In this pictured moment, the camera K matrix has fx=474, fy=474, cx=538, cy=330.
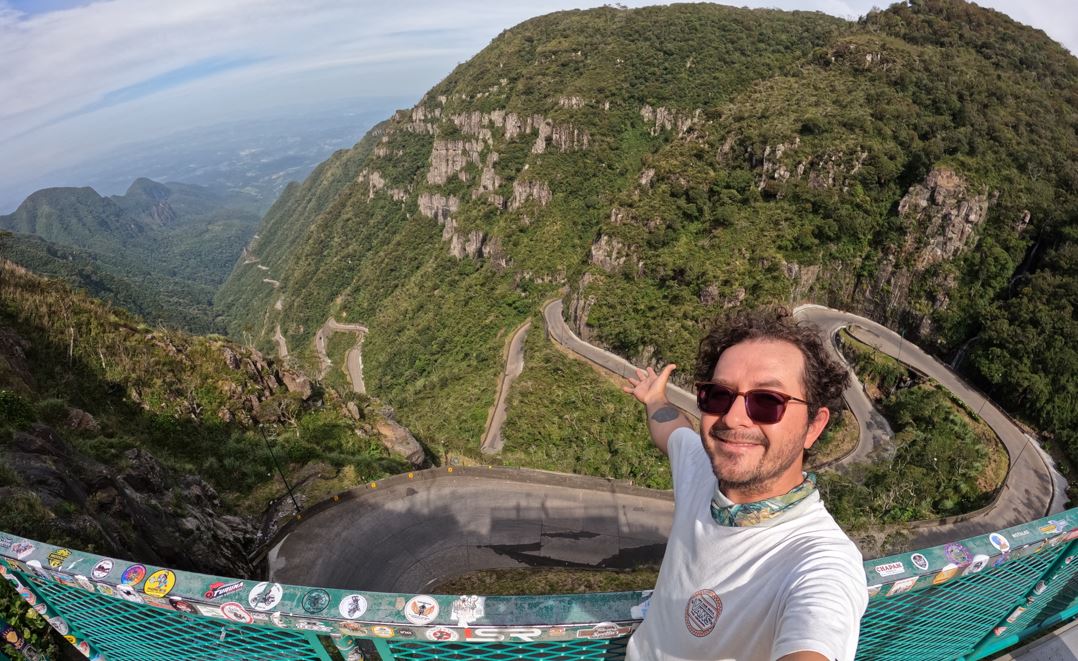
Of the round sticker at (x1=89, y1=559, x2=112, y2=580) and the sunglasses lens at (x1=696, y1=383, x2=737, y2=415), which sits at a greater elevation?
the sunglasses lens at (x1=696, y1=383, x2=737, y2=415)

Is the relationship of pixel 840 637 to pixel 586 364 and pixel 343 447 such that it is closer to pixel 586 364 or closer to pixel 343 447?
pixel 343 447

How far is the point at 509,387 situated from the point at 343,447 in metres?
19.9

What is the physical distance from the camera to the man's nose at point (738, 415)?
256 cm

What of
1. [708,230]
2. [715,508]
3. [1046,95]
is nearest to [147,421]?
[715,508]

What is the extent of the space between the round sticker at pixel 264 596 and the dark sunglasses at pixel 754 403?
8.76 ft

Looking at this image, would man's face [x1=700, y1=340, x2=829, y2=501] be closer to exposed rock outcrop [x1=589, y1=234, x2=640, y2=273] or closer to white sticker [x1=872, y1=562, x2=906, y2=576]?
white sticker [x1=872, y1=562, x2=906, y2=576]

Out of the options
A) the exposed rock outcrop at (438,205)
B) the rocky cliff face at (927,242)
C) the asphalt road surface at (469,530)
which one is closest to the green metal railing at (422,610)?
the asphalt road surface at (469,530)

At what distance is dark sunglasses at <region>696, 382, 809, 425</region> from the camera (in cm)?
258

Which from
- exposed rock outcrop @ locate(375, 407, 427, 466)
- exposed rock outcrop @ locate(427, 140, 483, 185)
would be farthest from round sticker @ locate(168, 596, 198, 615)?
exposed rock outcrop @ locate(427, 140, 483, 185)

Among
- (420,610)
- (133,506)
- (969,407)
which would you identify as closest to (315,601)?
(420,610)

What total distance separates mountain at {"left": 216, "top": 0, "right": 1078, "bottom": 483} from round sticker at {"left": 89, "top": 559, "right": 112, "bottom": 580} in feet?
75.1

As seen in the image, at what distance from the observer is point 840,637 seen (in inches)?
73.2

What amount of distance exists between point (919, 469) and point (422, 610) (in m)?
29.2

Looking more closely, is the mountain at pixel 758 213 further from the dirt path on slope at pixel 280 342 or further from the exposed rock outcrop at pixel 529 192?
the dirt path on slope at pixel 280 342
